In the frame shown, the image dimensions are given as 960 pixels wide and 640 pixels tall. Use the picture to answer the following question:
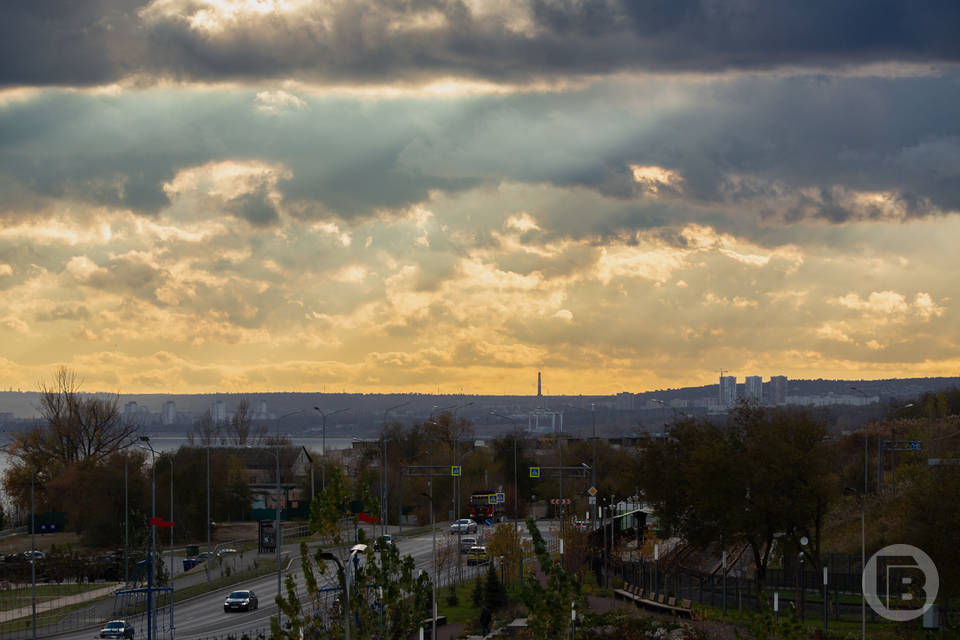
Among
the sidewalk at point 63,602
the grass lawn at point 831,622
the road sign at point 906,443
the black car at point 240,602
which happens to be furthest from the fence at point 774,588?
the sidewalk at point 63,602

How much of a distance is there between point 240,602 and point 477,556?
24742 millimetres

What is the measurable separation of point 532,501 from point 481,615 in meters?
79.8

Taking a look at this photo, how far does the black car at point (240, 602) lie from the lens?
65062mm

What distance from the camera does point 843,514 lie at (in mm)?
90438

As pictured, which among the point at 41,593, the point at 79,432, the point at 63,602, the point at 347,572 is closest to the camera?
the point at 347,572

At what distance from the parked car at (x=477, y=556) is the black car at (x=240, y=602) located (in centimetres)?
2284

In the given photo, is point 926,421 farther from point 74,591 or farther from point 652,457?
point 74,591

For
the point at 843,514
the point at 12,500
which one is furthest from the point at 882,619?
the point at 12,500

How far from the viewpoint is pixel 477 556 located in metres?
85.1

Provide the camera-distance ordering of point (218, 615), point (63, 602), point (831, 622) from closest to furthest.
A: point (831, 622) < point (218, 615) < point (63, 602)

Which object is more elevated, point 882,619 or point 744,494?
point 744,494

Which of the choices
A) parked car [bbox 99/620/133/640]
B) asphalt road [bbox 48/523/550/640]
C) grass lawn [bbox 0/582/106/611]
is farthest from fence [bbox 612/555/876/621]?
grass lawn [bbox 0/582/106/611]

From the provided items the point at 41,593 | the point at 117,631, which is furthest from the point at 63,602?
the point at 117,631

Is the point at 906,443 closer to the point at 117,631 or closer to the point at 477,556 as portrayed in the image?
the point at 477,556
